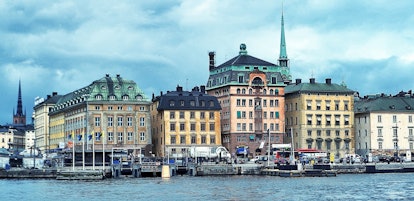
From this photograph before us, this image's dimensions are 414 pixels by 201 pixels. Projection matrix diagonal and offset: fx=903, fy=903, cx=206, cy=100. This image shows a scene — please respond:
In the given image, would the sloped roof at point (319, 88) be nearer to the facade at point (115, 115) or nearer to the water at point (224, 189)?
the facade at point (115, 115)

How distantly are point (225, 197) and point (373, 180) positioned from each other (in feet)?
129

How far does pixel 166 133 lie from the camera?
182m

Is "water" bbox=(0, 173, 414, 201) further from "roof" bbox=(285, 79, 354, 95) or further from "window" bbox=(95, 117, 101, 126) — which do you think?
"roof" bbox=(285, 79, 354, 95)

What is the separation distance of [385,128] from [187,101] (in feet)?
143

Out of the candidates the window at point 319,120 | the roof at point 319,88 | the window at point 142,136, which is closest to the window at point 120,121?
the window at point 142,136

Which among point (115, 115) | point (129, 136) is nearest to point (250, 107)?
point (129, 136)

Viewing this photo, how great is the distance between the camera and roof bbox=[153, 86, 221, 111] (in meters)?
184

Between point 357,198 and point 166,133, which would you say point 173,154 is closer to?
point 166,133

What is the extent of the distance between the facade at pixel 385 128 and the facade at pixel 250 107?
725 inches

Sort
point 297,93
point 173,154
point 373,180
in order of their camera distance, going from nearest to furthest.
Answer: point 373,180 → point 173,154 → point 297,93

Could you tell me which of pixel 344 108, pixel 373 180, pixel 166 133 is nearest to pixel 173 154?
pixel 166 133

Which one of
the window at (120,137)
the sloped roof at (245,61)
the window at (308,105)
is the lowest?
the window at (120,137)

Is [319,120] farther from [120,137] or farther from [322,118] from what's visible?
→ [120,137]

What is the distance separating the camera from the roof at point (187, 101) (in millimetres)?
183750
